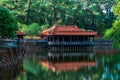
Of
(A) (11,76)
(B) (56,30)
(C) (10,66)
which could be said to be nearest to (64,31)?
(B) (56,30)

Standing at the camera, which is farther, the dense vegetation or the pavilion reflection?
the dense vegetation

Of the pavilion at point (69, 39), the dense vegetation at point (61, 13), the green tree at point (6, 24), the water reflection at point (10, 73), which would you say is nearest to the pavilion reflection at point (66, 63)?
the water reflection at point (10, 73)

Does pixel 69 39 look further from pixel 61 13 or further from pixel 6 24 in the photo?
pixel 6 24

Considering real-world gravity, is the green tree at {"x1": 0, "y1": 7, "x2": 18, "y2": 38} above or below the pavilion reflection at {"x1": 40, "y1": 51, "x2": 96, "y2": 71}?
above

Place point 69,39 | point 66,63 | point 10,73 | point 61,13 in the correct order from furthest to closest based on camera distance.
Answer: point 61,13, point 69,39, point 66,63, point 10,73

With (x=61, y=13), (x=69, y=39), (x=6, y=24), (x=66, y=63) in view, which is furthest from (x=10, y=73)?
(x=61, y=13)

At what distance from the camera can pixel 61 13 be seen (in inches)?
3403

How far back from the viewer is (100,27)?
9119 cm

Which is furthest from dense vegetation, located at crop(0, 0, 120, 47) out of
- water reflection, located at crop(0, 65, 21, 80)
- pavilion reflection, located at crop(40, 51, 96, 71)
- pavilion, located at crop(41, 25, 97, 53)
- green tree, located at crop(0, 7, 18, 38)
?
water reflection, located at crop(0, 65, 21, 80)

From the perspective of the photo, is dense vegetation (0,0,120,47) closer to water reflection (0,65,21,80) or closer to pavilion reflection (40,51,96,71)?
pavilion reflection (40,51,96,71)

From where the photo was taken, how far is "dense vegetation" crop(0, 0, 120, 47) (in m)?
80.3

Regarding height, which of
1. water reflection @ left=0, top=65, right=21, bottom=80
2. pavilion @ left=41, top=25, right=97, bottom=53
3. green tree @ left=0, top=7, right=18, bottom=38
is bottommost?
pavilion @ left=41, top=25, right=97, bottom=53

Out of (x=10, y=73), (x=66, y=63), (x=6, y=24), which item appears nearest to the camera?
(x=10, y=73)

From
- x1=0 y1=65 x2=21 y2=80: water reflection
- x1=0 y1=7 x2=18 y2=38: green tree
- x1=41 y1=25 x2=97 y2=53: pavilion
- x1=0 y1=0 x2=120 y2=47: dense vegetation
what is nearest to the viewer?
x1=0 y1=65 x2=21 y2=80: water reflection
